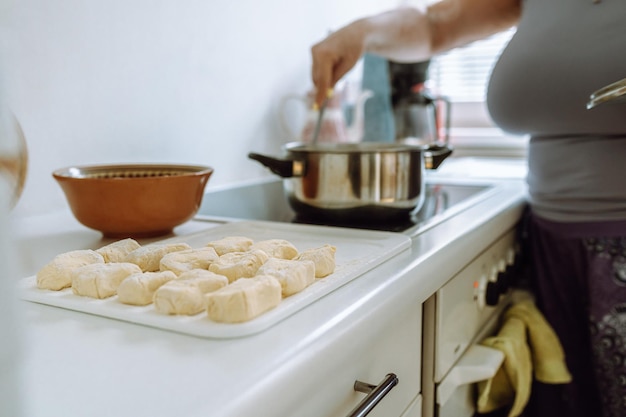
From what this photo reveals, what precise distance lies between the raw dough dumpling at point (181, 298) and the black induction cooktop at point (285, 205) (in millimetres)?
338

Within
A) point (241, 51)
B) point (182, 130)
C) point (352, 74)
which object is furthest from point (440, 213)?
point (352, 74)

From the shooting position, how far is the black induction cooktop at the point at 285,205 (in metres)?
0.75

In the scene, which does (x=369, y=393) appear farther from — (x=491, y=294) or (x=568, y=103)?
(x=568, y=103)

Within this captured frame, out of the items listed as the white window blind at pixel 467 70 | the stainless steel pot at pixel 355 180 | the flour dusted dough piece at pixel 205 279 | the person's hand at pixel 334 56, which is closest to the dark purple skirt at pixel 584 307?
the stainless steel pot at pixel 355 180

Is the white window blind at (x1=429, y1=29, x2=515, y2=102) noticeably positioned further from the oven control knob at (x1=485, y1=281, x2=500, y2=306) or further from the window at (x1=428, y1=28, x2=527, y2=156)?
the oven control knob at (x1=485, y1=281, x2=500, y2=306)

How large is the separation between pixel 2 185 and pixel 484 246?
679mm

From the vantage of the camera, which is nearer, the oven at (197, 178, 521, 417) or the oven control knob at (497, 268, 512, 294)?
the oven at (197, 178, 521, 417)

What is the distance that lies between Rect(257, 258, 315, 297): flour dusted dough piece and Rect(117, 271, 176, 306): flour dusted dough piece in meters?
0.08

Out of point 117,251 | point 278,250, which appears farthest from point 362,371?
point 117,251

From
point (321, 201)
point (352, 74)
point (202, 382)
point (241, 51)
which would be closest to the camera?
point (202, 382)

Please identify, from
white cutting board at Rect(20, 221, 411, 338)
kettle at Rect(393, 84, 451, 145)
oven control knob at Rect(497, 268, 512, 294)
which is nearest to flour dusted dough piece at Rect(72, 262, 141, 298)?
white cutting board at Rect(20, 221, 411, 338)

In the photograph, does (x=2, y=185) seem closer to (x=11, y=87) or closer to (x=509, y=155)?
(x=11, y=87)

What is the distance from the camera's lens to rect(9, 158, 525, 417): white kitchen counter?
306 mm

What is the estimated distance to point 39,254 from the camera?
0.63 metres
